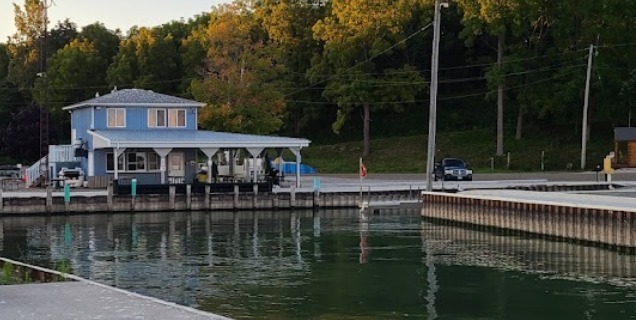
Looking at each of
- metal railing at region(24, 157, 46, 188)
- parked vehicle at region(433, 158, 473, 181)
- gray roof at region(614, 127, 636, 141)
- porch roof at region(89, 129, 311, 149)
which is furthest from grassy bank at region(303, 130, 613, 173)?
metal railing at region(24, 157, 46, 188)

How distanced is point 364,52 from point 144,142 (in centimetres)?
3679

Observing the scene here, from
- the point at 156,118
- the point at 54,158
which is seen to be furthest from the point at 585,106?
the point at 54,158

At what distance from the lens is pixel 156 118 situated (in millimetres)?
64188

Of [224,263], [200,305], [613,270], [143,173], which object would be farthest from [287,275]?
[143,173]

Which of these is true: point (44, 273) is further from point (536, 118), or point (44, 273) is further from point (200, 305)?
point (536, 118)

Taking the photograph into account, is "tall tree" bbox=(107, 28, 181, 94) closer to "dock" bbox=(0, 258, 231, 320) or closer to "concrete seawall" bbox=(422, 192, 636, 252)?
"concrete seawall" bbox=(422, 192, 636, 252)

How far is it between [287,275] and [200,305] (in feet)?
20.9

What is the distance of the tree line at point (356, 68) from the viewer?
76125 mm

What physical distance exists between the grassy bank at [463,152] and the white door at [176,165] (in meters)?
23.4

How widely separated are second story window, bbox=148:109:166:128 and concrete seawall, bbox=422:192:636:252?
20.5 m

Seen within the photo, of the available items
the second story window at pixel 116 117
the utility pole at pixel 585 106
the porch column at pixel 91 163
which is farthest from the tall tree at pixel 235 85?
the utility pole at pixel 585 106

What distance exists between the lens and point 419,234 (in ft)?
145

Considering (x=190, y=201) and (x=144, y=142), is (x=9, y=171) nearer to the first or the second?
(x=144, y=142)

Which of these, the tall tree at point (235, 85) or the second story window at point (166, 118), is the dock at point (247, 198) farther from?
the tall tree at point (235, 85)
